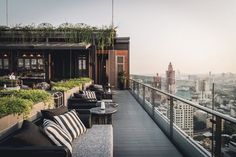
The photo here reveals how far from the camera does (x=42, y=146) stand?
2.65 meters

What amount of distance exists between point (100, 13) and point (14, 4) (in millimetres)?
5178

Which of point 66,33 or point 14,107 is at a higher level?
point 66,33

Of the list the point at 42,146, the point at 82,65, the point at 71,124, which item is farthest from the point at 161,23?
the point at 42,146

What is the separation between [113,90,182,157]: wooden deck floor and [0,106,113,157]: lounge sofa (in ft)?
3.02

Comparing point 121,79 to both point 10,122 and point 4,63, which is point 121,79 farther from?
point 10,122

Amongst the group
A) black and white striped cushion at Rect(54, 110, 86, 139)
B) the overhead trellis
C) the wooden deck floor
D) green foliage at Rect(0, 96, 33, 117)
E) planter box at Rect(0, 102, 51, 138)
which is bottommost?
the wooden deck floor

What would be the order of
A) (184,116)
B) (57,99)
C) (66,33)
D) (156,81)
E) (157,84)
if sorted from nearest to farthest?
(184,116) → (57,99) → (157,84) → (156,81) → (66,33)

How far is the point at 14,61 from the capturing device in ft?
52.3

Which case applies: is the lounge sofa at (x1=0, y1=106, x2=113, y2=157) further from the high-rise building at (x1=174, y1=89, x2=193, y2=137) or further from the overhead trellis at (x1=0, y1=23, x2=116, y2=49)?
the overhead trellis at (x1=0, y1=23, x2=116, y2=49)

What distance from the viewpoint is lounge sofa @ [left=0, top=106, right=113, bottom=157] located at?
8.28 feet

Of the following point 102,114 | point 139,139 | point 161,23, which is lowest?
point 139,139

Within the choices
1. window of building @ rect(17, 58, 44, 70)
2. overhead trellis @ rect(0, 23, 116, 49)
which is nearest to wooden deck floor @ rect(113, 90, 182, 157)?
overhead trellis @ rect(0, 23, 116, 49)

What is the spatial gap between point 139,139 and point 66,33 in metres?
10.4

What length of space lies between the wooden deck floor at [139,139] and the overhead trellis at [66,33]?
24.2 ft
